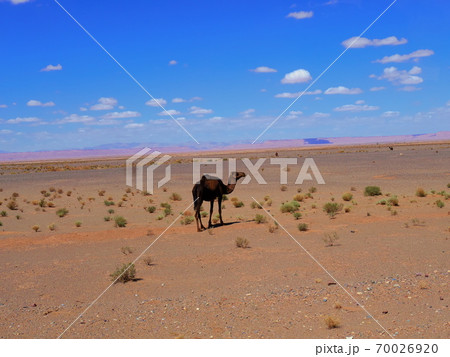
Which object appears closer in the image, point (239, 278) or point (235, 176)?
point (239, 278)

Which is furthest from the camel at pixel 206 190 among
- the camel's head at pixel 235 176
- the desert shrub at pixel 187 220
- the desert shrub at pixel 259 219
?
the desert shrub at pixel 187 220

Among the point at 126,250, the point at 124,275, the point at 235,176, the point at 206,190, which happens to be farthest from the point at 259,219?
the point at 124,275

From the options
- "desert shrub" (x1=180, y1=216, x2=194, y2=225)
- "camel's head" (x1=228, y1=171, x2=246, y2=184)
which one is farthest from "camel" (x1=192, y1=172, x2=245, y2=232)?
"desert shrub" (x1=180, y1=216, x2=194, y2=225)

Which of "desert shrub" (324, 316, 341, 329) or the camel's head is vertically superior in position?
the camel's head

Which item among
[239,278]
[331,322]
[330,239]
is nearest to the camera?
[331,322]

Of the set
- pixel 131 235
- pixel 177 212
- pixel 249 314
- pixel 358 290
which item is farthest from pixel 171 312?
pixel 177 212

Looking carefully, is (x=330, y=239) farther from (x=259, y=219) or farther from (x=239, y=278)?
(x=259, y=219)

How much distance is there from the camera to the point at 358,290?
32.3ft

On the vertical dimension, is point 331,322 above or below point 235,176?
below

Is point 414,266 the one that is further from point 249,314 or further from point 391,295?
point 249,314

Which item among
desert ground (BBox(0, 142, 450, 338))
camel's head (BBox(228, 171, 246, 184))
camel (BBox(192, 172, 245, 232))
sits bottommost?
desert ground (BBox(0, 142, 450, 338))

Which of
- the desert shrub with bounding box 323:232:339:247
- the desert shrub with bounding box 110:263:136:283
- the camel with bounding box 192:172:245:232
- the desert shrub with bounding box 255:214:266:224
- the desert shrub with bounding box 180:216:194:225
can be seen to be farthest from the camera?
the desert shrub with bounding box 180:216:194:225

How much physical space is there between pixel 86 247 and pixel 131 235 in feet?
7.06

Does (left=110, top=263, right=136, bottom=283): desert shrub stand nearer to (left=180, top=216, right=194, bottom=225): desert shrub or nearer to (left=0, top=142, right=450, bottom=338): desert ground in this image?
(left=0, top=142, right=450, bottom=338): desert ground
